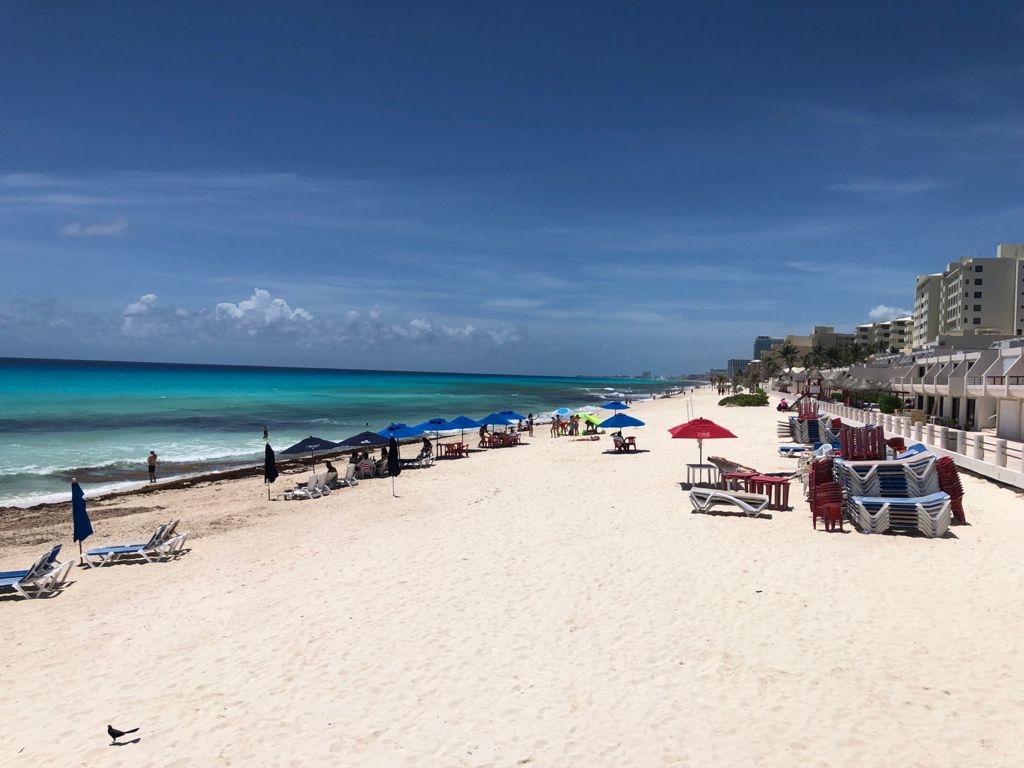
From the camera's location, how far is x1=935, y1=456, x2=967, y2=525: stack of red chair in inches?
422

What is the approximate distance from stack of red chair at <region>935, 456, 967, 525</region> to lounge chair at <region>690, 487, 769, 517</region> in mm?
2890

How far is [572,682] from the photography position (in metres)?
5.70

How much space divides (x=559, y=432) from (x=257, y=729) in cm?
2608

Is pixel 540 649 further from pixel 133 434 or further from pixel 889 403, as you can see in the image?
pixel 133 434

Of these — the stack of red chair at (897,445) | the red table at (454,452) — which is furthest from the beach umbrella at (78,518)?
the stack of red chair at (897,445)

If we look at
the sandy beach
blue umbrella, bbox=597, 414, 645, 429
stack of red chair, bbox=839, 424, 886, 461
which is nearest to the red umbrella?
stack of red chair, bbox=839, 424, 886, 461

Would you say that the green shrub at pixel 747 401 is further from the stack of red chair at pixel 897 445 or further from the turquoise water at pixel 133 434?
the stack of red chair at pixel 897 445

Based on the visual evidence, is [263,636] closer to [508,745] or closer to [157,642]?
[157,642]

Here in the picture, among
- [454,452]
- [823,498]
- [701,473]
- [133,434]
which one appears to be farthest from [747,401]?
[133,434]

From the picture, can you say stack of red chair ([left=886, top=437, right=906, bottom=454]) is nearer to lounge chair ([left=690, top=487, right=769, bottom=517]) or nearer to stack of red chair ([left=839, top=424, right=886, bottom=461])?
stack of red chair ([left=839, top=424, right=886, bottom=461])

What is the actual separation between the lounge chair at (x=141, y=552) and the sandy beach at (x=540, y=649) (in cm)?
27

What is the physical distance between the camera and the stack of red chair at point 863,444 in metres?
15.0

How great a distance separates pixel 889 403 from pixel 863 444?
21098mm

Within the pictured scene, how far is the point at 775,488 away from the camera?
12.7 metres
